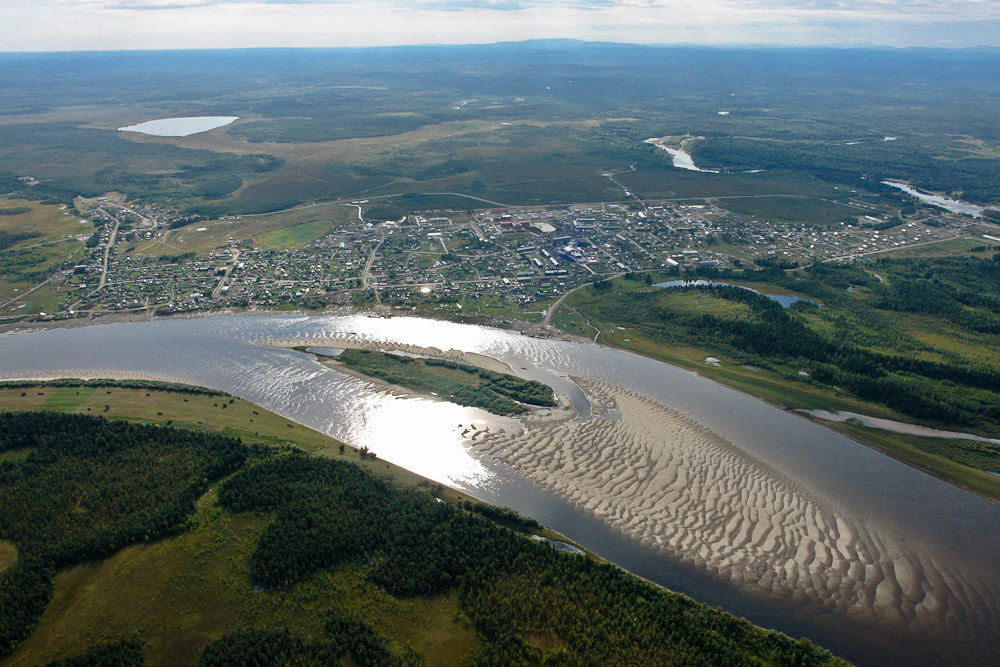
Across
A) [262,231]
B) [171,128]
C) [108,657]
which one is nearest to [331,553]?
[108,657]

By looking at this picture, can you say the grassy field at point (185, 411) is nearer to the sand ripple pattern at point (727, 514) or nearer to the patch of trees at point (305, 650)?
the sand ripple pattern at point (727, 514)

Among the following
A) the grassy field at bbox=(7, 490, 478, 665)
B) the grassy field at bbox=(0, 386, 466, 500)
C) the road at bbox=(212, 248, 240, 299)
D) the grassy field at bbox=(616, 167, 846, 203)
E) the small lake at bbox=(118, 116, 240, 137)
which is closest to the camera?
the grassy field at bbox=(7, 490, 478, 665)

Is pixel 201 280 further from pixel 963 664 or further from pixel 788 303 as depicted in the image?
pixel 963 664

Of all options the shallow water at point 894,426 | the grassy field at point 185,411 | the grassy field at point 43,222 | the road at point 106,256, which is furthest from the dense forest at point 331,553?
the grassy field at point 43,222

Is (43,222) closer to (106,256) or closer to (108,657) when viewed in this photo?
(106,256)

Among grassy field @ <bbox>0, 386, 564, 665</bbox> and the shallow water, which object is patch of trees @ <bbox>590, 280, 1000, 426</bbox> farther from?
grassy field @ <bbox>0, 386, 564, 665</bbox>

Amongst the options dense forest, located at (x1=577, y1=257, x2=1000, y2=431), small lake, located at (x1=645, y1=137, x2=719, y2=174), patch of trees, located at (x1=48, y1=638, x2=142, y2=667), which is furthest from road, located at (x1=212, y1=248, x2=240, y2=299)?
small lake, located at (x1=645, y1=137, x2=719, y2=174)

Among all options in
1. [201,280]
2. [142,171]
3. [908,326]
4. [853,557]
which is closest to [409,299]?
[201,280]

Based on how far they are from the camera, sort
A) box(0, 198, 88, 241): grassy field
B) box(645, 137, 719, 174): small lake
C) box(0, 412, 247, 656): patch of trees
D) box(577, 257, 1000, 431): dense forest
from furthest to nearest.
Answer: box(645, 137, 719, 174): small lake → box(0, 198, 88, 241): grassy field → box(577, 257, 1000, 431): dense forest → box(0, 412, 247, 656): patch of trees
